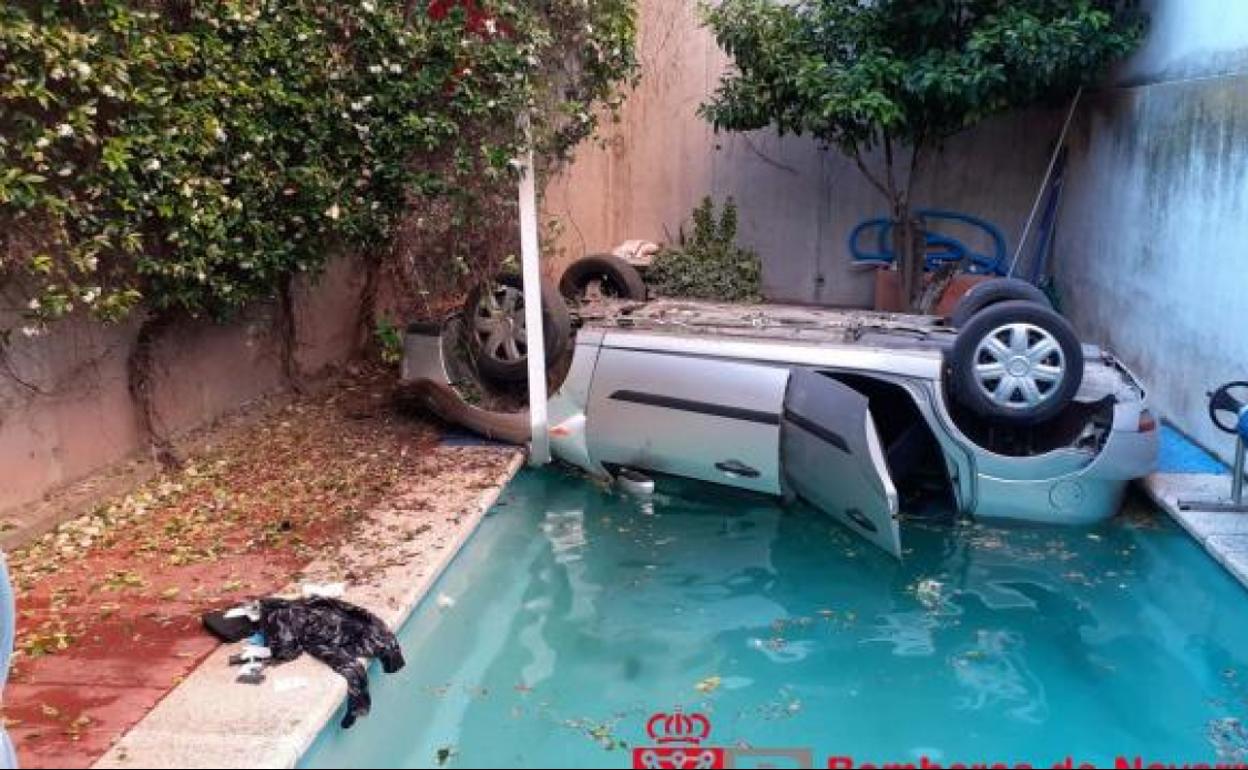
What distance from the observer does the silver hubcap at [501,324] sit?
6789 mm

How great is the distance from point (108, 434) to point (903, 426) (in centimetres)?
448

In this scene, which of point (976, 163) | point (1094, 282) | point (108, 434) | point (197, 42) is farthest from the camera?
point (976, 163)

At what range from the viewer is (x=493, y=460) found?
21.0 feet

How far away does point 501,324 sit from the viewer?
6.84m

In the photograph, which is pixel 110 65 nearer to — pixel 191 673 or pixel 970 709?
pixel 191 673

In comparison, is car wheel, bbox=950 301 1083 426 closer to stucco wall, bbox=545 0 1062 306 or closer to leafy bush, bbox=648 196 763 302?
leafy bush, bbox=648 196 763 302

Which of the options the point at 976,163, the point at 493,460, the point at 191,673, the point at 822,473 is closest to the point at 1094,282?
the point at 976,163

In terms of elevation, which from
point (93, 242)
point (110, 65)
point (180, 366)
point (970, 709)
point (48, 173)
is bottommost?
point (970, 709)

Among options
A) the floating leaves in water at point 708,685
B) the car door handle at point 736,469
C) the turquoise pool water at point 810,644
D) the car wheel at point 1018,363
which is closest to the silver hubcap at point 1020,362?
the car wheel at point 1018,363

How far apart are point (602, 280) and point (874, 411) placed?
2753 mm

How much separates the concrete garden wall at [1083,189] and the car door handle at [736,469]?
9.33ft

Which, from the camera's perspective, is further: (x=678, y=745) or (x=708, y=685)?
(x=708, y=685)

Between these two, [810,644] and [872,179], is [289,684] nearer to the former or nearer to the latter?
[810,644]

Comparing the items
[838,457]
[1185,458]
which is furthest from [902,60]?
[838,457]
